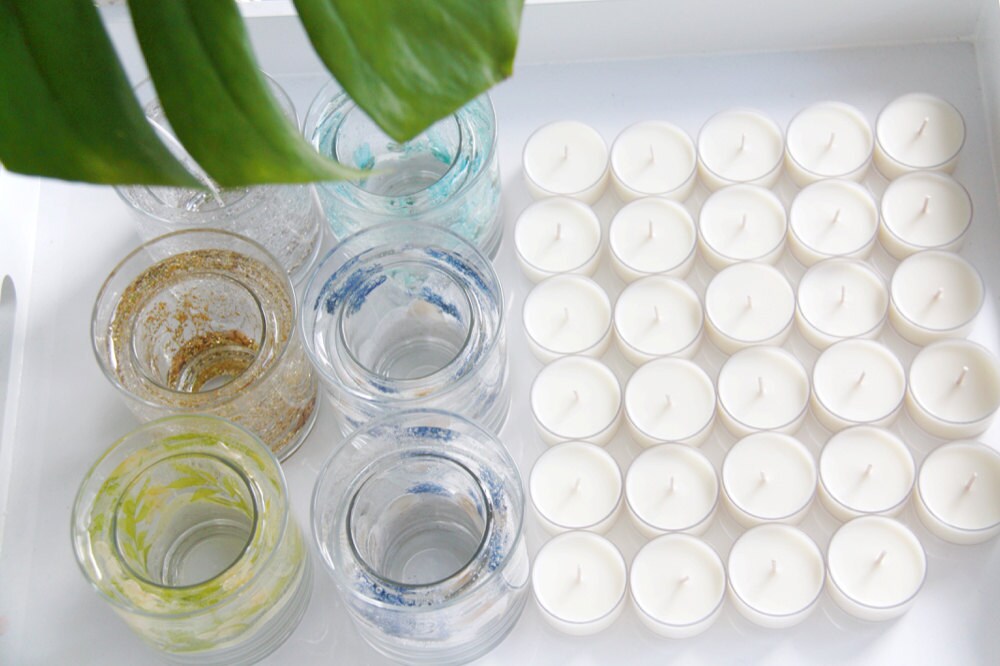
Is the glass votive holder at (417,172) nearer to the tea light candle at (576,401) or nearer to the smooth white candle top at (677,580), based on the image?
the tea light candle at (576,401)

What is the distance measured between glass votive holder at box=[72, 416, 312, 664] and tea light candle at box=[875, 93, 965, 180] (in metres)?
0.51

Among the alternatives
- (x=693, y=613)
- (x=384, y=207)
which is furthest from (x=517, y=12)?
(x=693, y=613)

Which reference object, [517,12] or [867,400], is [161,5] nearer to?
[517,12]

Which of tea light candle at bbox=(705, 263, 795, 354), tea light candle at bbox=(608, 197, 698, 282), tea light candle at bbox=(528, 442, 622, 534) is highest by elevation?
tea light candle at bbox=(608, 197, 698, 282)

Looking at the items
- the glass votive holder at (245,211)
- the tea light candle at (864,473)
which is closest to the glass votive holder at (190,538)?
the glass votive holder at (245,211)

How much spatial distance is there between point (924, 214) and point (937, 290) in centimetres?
6

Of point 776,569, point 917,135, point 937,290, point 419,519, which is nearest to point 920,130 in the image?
point 917,135

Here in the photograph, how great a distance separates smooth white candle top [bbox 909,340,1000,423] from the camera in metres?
0.82

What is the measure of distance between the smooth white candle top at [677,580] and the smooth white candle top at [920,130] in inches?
13.2

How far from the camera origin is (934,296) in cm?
84

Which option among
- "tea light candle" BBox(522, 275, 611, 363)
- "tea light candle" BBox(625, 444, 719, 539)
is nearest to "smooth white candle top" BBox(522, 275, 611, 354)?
"tea light candle" BBox(522, 275, 611, 363)

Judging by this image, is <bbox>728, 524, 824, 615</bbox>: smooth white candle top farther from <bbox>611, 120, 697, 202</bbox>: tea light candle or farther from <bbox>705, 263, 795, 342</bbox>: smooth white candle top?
<bbox>611, 120, 697, 202</bbox>: tea light candle

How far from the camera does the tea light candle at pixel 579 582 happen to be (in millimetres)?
784

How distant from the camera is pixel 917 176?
88cm
